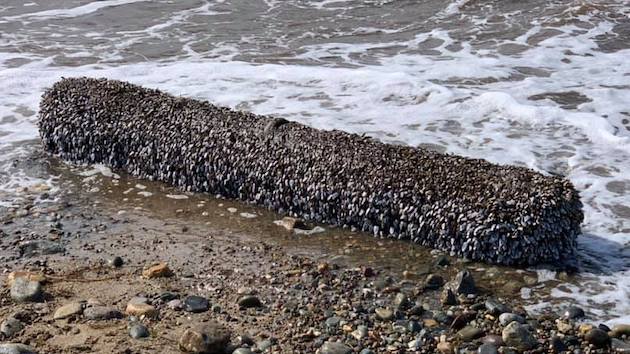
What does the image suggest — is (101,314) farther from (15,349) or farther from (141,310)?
(15,349)

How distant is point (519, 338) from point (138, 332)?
2.15 m

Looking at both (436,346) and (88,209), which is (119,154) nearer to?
(88,209)

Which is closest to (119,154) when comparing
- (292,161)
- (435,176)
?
(292,161)

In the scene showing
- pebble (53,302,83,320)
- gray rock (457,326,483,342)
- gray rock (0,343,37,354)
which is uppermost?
gray rock (0,343,37,354)

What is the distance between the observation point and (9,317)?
4.60 meters

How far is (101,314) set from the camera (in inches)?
183

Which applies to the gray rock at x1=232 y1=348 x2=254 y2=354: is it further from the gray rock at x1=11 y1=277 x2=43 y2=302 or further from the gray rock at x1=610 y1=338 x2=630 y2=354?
the gray rock at x1=610 y1=338 x2=630 y2=354

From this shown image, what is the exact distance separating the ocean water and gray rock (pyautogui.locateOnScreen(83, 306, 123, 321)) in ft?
7.31

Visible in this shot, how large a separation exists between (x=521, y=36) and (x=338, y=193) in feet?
26.7

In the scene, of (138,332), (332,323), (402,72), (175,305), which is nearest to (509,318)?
(332,323)

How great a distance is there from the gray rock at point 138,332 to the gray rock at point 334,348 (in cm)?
100

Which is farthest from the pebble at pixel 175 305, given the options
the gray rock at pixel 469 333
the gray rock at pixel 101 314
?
the gray rock at pixel 469 333

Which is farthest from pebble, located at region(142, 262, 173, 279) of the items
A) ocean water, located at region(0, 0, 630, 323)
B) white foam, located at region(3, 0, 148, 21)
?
white foam, located at region(3, 0, 148, 21)

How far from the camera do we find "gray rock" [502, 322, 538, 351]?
432cm
